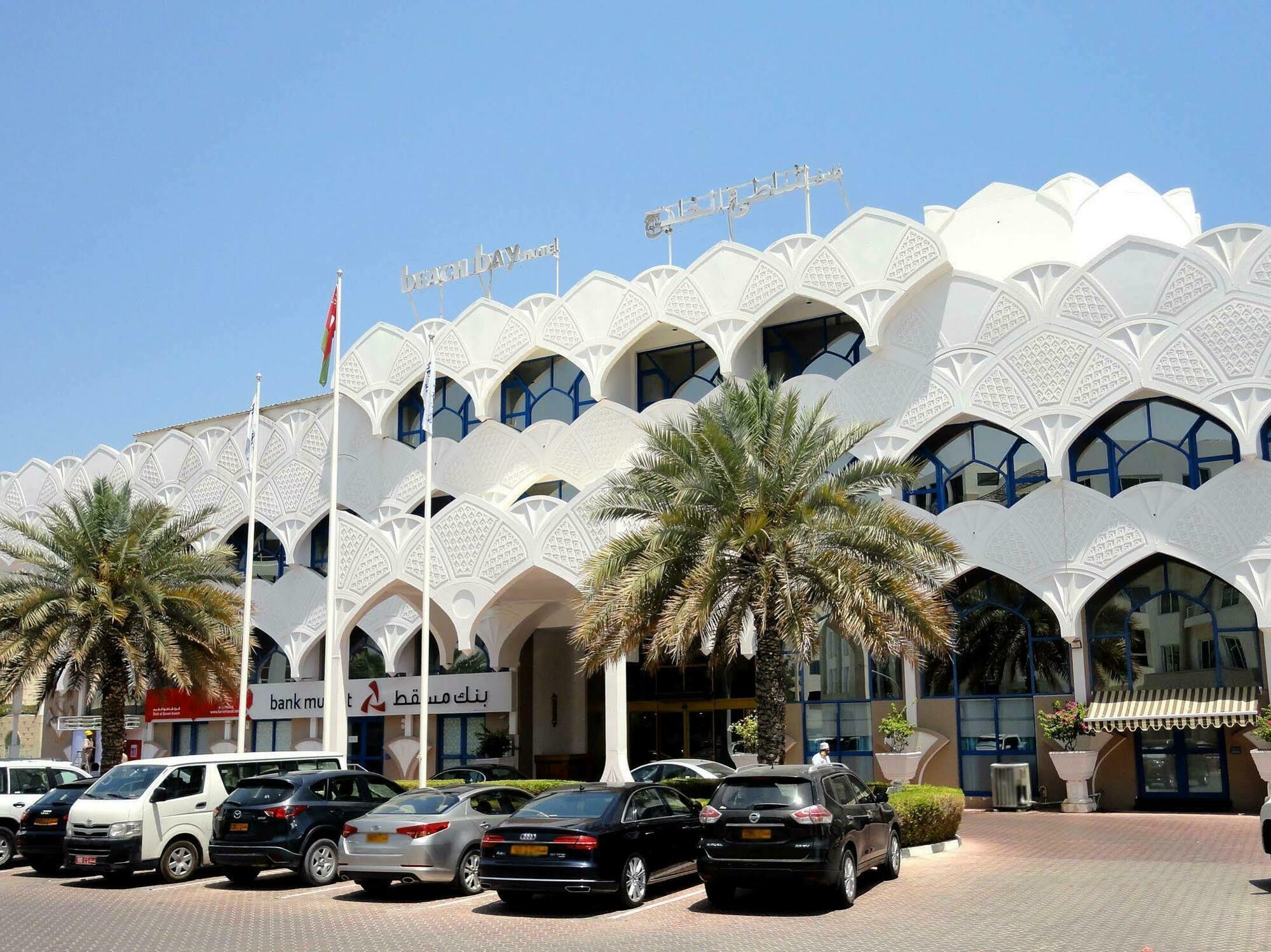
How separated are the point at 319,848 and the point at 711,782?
24.2 ft

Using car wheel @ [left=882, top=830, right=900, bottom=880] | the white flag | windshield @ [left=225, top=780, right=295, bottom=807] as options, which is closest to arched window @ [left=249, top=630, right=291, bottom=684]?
the white flag

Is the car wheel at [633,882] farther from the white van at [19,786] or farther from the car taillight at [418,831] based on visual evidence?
the white van at [19,786]

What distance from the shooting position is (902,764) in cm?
2856

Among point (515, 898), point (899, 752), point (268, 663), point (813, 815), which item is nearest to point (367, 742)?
point (268, 663)

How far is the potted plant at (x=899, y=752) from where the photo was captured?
28406 millimetres

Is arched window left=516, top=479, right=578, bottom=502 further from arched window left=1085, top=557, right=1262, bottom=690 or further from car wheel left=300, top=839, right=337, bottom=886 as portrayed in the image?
car wheel left=300, top=839, right=337, bottom=886

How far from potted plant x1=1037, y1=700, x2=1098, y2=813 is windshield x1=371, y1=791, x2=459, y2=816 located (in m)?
15.5

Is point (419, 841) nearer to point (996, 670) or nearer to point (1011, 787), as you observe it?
point (1011, 787)

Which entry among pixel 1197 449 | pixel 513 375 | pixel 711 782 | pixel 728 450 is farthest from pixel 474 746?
pixel 1197 449

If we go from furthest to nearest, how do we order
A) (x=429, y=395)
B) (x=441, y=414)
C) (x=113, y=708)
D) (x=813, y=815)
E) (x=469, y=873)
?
(x=441, y=414)
(x=113, y=708)
(x=429, y=395)
(x=469, y=873)
(x=813, y=815)

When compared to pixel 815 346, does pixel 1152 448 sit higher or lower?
lower

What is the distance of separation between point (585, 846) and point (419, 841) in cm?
253

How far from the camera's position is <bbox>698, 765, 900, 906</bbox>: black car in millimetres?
13484

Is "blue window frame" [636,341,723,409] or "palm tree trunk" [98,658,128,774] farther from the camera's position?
"blue window frame" [636,341,723,409]
